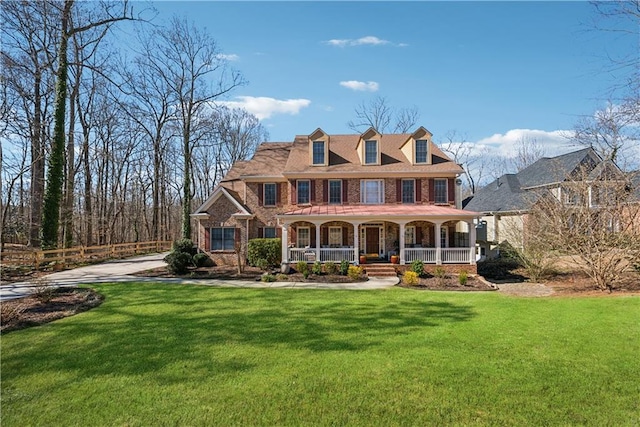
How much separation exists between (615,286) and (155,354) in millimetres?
17366

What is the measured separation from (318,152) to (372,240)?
643 cm

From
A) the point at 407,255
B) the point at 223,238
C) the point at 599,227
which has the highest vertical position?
the point at 599,227

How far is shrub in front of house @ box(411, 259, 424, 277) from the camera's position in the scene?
16875 millimetres

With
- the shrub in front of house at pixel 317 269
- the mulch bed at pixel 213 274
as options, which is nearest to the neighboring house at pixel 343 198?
the mulch bed at pixel 213 274

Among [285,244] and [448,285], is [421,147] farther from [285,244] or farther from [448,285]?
[285,244]

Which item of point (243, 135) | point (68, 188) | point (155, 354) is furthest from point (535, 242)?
point (243, 135)

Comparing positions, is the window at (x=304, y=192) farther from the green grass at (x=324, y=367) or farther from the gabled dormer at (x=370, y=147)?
the green grass at (x=324, y=367)

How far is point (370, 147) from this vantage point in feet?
67.2

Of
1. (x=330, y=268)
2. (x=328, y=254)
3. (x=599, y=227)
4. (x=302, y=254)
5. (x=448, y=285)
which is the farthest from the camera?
(x=302, y=254)

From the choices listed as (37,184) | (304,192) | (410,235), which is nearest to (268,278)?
(304,192)

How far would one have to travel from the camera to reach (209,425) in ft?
13.6

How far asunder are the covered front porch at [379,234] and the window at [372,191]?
0.47 meters

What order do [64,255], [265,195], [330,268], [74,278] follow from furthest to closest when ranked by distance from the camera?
[265,195], [64,255], [330,268], [74,278]

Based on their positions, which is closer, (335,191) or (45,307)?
(45,307)
